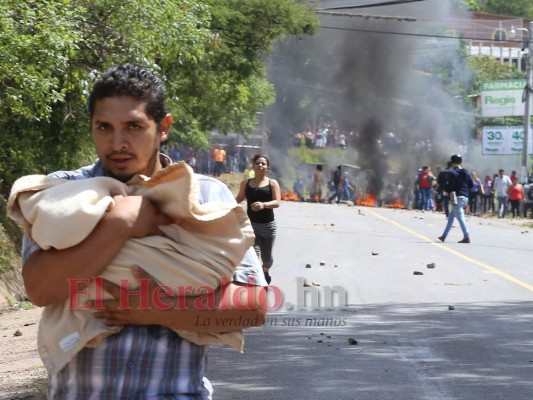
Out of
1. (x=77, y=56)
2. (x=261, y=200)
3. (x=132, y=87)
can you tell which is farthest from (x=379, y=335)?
(x=77, y=56)

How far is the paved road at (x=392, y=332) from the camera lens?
731cm

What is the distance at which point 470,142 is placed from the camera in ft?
215

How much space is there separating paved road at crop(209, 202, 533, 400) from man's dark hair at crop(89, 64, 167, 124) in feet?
9.42

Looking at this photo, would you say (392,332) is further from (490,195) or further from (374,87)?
(374,87)

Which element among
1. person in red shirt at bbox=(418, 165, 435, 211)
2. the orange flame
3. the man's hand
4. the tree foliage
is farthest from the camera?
the orange flame

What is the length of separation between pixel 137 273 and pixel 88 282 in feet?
0.39

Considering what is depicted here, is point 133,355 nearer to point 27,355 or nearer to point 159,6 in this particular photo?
point 27,355

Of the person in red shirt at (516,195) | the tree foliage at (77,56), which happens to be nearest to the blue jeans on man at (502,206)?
the person in red shirt at (516,195)

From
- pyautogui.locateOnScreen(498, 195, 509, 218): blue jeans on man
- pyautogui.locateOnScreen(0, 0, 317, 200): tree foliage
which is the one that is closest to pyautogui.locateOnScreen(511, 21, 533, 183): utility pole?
pyautogui.locateOnScreen(498, 195, 509, 218): blue jeans on man

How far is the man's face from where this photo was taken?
111 inches

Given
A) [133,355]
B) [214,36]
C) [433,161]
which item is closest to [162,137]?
[133,355]

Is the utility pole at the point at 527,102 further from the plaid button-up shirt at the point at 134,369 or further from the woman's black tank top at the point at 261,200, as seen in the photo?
the plaid button-up shirt at the point at 134,369

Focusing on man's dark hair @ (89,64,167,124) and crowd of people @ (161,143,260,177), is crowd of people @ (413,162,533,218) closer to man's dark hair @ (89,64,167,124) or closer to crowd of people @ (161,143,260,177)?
crowd of people @ (161,143,260,177)

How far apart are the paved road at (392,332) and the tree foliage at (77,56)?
11.9 feet
